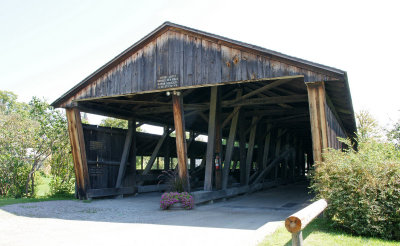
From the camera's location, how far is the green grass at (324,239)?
527 centimetres

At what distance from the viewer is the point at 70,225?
7324 mm

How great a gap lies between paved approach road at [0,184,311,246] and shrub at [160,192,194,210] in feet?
0.74

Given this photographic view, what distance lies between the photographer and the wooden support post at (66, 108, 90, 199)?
12.5 meters

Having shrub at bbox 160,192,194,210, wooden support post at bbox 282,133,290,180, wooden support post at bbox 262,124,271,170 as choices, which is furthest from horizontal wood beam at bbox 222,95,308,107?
wooden support post at bbox 282,133,290,180

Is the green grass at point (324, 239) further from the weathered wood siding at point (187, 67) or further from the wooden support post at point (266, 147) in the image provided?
the wooden support post at point (266, 147)

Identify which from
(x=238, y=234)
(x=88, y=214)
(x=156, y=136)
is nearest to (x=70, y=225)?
(x=88, y=214)

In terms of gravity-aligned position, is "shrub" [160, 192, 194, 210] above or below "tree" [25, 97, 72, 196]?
below

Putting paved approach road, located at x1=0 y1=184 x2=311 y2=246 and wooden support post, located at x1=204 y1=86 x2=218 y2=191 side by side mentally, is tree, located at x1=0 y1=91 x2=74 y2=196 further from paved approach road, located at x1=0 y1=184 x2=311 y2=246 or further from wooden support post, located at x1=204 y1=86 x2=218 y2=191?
wooden support post, located at x1=204 y1=86 x2=218 y2=191

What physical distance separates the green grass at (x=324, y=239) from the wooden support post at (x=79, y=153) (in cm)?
847

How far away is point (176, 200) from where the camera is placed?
10.0 metres

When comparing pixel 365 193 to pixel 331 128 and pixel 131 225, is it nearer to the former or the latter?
pixel 131 225

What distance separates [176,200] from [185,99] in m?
6.66

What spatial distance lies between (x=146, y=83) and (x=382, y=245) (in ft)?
26.6

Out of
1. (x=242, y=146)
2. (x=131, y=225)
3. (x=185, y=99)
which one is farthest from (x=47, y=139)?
(x=131, y=225)
